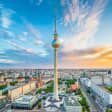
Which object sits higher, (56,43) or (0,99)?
(56,43)

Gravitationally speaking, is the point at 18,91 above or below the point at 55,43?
below

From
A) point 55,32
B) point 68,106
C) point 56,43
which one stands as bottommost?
point 68,106

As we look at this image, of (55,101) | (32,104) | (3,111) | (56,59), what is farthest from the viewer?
(56,59)

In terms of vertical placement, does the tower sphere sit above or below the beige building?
above

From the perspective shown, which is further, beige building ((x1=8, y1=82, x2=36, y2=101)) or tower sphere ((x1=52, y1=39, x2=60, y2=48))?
beige building ((x1=8, y1=82, x2=36, y2=101))

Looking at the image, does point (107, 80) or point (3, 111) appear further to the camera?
point (107, 80)

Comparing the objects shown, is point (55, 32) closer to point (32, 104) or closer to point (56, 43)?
point (56, 43)

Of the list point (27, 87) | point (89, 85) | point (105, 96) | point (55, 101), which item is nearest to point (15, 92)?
point (27, 87)

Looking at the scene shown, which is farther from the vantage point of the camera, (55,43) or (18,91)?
(18,91)

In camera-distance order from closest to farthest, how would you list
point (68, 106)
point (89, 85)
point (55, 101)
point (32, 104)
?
point (68, 106), point (32, 104), point (55, 101), point (89, 85)

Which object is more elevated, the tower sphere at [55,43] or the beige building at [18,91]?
the tower sphere at [55,43]

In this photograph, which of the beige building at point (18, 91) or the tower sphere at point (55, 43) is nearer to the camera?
the tower sphere at point (55, 43)
